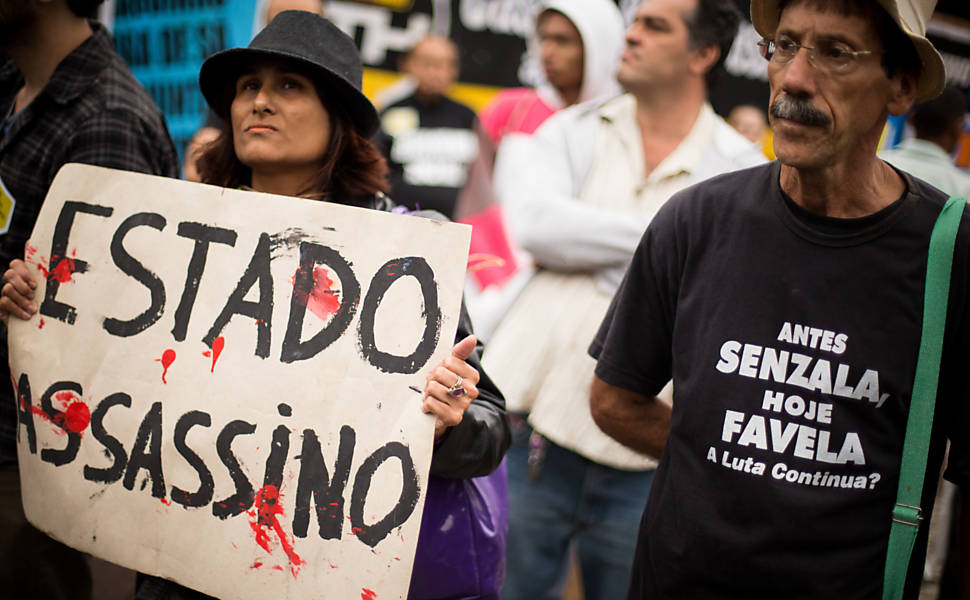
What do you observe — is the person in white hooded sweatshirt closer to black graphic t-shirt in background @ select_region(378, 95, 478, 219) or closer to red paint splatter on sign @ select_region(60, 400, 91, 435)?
black graphic t-shirt in background @ select_region(378, 95, 478, 219)

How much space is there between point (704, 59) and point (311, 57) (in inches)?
57.0

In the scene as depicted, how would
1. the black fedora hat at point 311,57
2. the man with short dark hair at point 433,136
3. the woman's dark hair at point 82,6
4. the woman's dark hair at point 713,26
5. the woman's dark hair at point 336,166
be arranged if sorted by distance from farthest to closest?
1. the man with short dark hair at point 433,136
2. the woman's dark hair at point 713,26
3. the woman's dark hair at point 82,6
4. the woman's dark hair at point 336,166
5. the black fedora hat at point 311,57

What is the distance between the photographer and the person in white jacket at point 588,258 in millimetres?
2562

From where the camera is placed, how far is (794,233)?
1644 mm

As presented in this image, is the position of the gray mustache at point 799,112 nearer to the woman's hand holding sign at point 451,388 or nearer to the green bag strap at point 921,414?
the green bag strap at point 921,414

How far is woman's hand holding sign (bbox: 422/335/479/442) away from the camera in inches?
64.7

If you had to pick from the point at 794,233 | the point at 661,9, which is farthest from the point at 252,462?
the point at 661,9

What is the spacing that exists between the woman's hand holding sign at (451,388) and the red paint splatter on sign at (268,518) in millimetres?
344

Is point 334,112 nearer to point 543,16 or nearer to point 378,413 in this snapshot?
point 378,413

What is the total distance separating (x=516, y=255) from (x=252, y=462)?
3808 mm

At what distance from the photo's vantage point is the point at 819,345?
5.20ft

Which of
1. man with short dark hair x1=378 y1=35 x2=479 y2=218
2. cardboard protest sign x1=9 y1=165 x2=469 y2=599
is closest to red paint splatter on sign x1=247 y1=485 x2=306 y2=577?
cardboard protest sign x1=9 y1=165 x2=469 y2=599

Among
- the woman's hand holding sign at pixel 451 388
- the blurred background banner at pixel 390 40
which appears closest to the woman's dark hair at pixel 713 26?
the woman's hand holding sign at pixel 451 388

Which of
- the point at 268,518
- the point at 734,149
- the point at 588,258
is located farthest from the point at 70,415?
the point at 734,149
